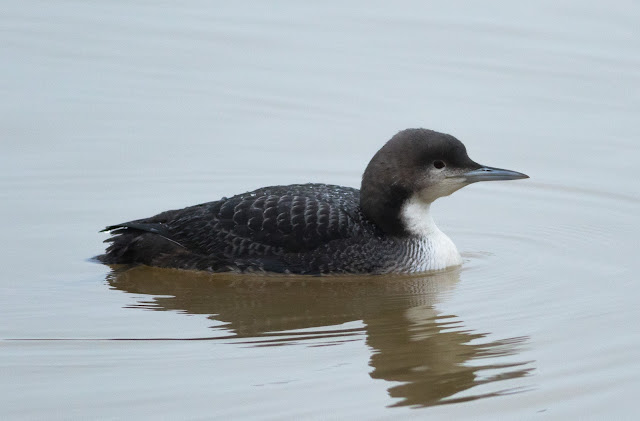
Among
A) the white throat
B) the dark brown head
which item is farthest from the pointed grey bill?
the white throat

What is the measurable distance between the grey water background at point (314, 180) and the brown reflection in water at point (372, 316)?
2 cm

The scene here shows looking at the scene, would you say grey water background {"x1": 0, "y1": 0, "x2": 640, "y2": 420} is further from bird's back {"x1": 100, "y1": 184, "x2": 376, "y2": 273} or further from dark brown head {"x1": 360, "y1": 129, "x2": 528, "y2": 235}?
dark brown head {"x1": 360, "y1": 129, "x2": 528, "y2": 235}

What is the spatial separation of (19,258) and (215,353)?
85.0 inches

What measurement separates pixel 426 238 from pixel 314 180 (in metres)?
1.61

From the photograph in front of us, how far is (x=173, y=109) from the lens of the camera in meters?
10.9

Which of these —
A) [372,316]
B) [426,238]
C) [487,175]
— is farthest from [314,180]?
[372,316]

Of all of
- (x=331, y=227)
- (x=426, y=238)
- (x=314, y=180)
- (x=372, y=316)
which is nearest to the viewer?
(x=372, y=316)

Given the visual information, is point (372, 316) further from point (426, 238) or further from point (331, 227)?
point (426, 238)

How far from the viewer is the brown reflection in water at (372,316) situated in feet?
21.5

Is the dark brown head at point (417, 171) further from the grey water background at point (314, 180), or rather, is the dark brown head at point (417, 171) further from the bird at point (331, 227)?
the grey water background at point (314, 180)

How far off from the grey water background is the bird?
14 cm

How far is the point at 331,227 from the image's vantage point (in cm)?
811

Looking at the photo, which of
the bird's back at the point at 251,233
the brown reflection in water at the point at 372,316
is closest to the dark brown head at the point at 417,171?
the bird's back at the point at 251,233

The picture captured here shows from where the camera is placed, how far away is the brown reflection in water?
258 inches
